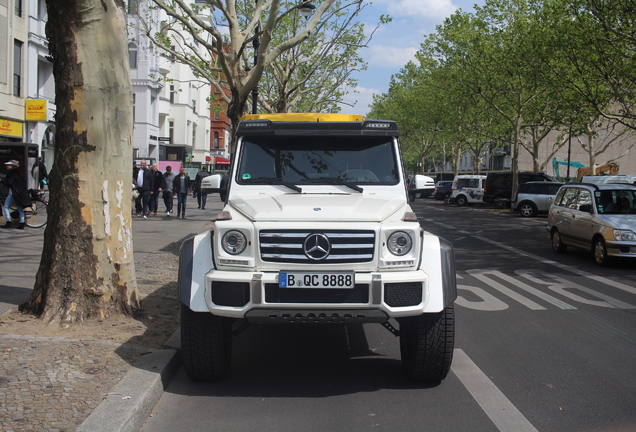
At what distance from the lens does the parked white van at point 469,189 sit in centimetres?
4347

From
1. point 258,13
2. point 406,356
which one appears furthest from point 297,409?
point 258,13

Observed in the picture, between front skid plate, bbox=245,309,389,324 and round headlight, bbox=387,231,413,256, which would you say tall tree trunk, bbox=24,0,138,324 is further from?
round headlight, bbox=387,231,413,256

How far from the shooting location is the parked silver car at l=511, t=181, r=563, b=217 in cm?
3134

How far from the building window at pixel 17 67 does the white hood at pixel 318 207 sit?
2884cm

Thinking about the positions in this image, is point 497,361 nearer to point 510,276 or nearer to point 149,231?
point 510,276

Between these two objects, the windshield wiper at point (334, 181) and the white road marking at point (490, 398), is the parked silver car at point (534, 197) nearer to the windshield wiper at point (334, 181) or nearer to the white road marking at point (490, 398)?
the white road marking at point (490, 398)

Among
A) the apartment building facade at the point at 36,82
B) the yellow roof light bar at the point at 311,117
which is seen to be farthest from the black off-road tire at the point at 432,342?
the apartment building facade at the point at 36,82

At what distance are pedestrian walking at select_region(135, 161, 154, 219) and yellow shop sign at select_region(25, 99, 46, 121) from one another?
37.1 ft

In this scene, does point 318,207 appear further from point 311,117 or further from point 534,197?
point 534,197

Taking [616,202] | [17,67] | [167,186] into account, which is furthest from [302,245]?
[17,67]

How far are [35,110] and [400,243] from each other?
30.3 m

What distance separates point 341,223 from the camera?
479 cm

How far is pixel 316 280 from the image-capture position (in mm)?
4695

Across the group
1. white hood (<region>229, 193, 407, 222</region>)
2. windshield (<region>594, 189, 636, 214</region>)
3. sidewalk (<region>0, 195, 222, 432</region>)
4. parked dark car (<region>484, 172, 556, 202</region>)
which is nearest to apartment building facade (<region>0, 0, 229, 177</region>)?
windshield (<region>594, 189, 636, 214</region>)
